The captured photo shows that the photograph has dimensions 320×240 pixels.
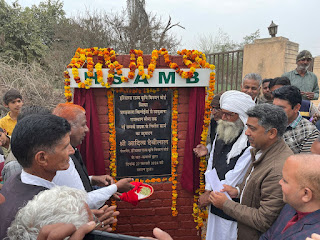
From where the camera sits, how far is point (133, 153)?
325cm

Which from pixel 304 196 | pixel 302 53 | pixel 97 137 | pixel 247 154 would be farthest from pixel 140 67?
pixel 302 53

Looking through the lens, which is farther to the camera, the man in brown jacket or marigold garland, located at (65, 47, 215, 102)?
marigold garland, located at (65, 47, 215, 102)

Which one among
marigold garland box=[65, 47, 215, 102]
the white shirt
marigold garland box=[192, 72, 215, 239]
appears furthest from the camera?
marigold garland box=[192, 72, 215, 239]

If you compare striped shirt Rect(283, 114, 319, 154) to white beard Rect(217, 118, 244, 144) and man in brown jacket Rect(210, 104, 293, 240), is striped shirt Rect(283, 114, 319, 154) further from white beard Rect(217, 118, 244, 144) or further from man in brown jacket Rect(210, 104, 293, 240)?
A: man in brown jacket Rect(210, 104, 293, 240)

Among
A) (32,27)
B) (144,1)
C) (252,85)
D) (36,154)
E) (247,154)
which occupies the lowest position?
(247,154)

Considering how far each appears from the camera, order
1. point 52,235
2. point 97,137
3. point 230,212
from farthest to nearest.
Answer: point 97,137, point 230,212, point 52,235

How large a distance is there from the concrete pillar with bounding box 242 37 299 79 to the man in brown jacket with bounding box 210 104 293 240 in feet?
18.9

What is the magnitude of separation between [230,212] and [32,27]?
13503mm

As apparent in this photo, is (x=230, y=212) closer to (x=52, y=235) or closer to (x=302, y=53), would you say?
(x=52, y=235)

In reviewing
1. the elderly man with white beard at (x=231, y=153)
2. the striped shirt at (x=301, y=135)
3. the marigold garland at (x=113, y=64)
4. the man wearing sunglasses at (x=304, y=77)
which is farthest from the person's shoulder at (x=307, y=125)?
the man wearing sunglasses at (x=304, y=77)

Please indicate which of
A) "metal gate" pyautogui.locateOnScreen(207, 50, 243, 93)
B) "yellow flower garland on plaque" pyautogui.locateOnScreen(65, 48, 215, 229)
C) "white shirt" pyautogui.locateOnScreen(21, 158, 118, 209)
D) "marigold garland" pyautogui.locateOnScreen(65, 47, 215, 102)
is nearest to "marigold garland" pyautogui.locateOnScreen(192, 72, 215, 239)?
"yellow flower garland on plaque" pyautogui.locateOnScreen(65, 48, 215, 229)

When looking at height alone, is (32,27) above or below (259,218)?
above

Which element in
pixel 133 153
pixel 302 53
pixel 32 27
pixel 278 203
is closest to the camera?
pixel 278 203

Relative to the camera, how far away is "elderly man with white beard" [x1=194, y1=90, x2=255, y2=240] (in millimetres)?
2353
